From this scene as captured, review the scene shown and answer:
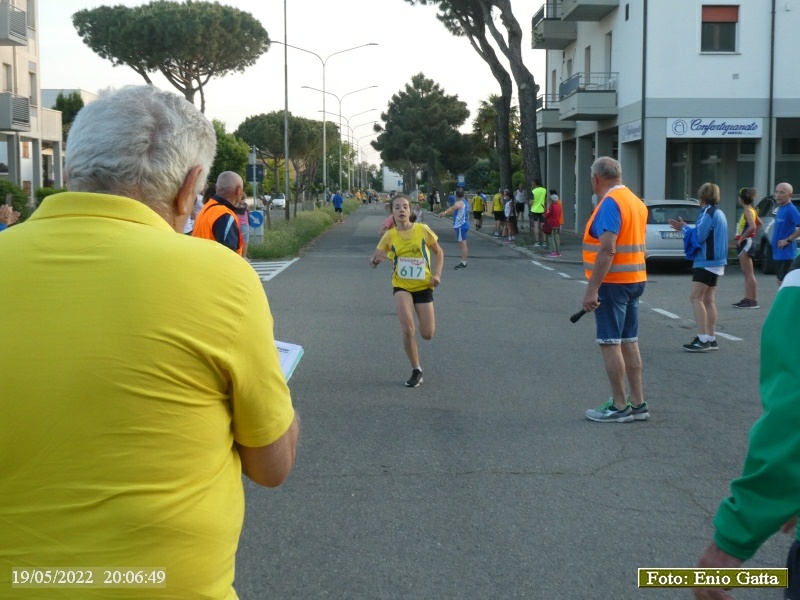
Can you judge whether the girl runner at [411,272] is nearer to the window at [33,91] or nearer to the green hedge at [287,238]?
the green hedge at [287,238]

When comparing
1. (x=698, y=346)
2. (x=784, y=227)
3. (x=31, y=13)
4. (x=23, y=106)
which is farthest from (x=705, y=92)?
(x=31, y=13)

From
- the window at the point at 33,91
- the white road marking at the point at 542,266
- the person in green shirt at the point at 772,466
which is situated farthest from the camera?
the window at the point at 33,91

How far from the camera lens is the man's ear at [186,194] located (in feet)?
7.49

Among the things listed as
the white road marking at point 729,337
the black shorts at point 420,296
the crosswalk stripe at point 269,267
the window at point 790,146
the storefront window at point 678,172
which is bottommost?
the white road marking at point 729,337

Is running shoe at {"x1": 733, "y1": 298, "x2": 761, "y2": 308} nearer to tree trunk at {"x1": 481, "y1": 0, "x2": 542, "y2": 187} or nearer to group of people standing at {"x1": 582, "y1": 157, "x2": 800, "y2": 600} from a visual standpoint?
group of people standing at {"x1": 582, "y1": 157, "x2": 800, "y2": 600}

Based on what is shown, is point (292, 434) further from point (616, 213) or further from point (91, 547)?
point (616, 213)

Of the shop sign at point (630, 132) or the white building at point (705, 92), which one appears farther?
the shop sign at point (630, 132)

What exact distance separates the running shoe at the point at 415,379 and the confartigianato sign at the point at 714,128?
2286 cm

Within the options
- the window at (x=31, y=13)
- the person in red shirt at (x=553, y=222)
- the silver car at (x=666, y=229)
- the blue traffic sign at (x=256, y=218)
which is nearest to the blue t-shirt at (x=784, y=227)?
the silver car at (x=666, y=229)

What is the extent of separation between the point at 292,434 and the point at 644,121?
95.9 ft

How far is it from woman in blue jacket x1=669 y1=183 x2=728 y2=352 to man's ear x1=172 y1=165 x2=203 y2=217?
31.6ft

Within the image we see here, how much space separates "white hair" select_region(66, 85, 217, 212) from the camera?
2180 millimetres

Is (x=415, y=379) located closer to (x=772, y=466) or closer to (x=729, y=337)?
(x=729, y=337)

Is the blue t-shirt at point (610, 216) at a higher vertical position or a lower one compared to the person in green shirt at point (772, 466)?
higher
